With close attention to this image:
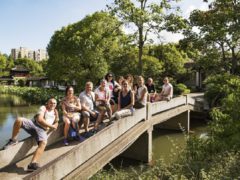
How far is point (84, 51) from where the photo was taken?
3023cm

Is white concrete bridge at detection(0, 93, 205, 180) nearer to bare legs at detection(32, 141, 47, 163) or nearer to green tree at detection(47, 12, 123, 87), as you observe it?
bare legs at detection(32, 141, 47, 163)

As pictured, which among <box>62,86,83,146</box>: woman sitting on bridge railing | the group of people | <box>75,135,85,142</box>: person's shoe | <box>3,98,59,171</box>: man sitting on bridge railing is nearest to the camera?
<box>3,98,59,171</box>: man sitting on bridge railing

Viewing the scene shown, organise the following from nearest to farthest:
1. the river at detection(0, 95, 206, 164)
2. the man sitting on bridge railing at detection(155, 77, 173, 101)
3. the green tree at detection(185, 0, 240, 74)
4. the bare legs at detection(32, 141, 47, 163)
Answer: the bare legs at detection(32, 141, 47, 163), the river at detection(0, 95, 206, 164), the man sitting on bridge railing at detection(155, 77, 173, 101), the green tree at detection(185, 0, 240, 74)

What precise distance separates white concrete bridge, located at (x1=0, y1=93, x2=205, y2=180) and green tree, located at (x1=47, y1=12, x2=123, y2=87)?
1707 centimetres

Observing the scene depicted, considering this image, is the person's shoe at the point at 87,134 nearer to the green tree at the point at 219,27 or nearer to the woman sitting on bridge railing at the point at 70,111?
the woman sitting on bridge railing at the point at 70,111

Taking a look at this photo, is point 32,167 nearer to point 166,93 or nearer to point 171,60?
point 166,93

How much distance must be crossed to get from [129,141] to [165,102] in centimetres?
514

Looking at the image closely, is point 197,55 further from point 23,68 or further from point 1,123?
point 23,68

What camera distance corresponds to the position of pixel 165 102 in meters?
14.8

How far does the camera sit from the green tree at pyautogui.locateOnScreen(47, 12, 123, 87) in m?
29.8

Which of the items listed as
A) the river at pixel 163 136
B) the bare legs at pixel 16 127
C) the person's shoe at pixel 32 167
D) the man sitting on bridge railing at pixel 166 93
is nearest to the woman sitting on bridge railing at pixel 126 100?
the river at pixel 163 136

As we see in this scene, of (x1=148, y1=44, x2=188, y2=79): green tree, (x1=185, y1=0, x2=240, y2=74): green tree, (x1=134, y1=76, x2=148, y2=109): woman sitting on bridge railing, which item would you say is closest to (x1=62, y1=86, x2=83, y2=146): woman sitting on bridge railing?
(x1=134, y1=76, x2=148, y2=109): woman sitting on bridge railing

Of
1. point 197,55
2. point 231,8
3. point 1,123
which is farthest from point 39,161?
point 197,55

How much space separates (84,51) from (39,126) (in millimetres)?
23438
